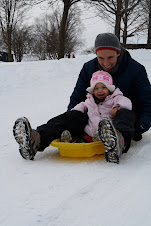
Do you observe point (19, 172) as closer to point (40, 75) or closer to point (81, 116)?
point (81, 116)

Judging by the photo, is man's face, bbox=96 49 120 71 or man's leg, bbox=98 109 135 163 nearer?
man's leg, bbox=98 109 135 163

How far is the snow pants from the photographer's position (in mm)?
1884

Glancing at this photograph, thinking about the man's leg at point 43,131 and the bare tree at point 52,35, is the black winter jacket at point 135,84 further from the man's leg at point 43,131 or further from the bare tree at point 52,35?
the bare tree at point 52,35

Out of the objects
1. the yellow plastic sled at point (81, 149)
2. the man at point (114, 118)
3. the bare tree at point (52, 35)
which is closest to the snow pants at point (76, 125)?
the man at point (114, 118)

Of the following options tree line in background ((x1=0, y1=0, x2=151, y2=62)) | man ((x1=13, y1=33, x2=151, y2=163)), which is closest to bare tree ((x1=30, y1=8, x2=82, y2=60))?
tree line in background ((x1=0, y1=0, x2=151, y2=62))

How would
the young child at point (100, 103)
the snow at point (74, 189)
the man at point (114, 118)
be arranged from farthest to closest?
the young child at point (100, 103), the man at point (114, 118), the snow at point (74, 189)

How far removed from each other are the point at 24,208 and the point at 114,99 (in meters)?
1.31

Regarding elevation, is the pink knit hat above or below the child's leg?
above

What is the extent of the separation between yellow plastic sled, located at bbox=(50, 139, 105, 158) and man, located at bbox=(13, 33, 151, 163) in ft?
A: 0.41

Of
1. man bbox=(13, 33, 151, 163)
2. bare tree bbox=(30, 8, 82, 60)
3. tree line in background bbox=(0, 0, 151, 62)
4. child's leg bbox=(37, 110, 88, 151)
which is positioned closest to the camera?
man bbox=(13, 33, 151, 163)

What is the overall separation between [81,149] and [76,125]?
0.36m

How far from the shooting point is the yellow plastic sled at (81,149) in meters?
1.85

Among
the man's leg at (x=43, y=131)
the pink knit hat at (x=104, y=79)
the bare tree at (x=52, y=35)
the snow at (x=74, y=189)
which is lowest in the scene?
the snow at (x=74, y=189)

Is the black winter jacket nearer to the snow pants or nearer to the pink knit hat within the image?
the pink knit hat
